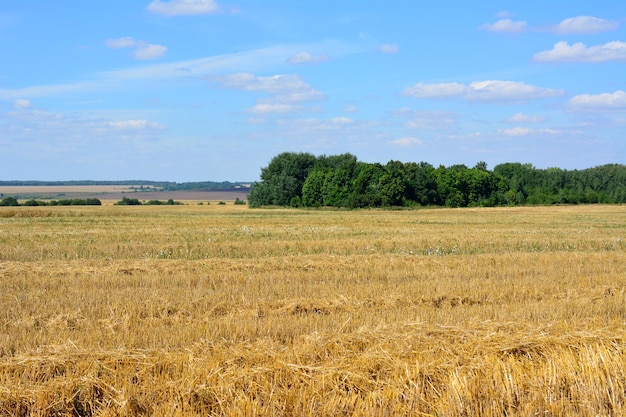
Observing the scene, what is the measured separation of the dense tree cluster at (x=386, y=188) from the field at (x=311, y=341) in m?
74.1

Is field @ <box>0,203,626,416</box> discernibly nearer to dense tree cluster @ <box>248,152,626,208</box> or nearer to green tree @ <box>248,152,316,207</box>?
dense tree cluster @ <box>248,152,626,208</box>

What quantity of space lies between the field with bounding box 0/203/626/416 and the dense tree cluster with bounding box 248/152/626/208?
7409cm

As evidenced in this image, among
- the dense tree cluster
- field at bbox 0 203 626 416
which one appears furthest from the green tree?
field at bbox 0 203 626 416

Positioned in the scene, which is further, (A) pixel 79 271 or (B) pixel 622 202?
(B) pixel 622 202

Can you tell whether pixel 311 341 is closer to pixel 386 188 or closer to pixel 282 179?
pixel 386 188

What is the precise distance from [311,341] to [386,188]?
82106mm

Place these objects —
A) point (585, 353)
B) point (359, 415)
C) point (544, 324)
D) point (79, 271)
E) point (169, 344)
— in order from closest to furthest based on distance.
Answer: point (359, 415)
point (585, 353)
point (169, 344)
point (544, 324)
point (79, 271)

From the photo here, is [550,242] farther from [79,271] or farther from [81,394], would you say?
[81,394]

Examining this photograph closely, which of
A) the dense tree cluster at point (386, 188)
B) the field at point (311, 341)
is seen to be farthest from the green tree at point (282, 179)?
the field at point (311, 341)

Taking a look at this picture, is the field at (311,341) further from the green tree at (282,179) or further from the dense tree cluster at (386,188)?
the green tree at (282,179)

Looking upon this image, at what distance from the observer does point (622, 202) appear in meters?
96.3

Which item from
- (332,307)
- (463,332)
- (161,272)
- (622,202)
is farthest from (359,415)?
(622,202)

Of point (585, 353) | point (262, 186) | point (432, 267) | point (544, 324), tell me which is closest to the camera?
point (585, 353)

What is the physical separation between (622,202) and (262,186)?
5869 cm
